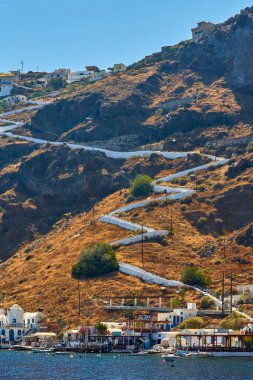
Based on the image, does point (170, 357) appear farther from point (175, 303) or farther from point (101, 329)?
point (175, 303)

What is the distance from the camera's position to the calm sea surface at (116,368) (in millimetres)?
112831

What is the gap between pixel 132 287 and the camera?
6112 inches

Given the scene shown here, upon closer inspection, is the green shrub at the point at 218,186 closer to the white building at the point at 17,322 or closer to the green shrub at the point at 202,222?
the green shrub at the point at 202,222

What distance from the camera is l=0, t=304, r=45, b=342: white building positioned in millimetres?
152625

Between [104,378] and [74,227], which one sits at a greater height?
[74,227]

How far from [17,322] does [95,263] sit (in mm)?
13897

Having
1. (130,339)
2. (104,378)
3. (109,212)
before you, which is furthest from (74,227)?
(104,378)

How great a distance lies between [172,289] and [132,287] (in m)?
5.57

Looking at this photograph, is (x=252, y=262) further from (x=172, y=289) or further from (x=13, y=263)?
(x=13, y=263)

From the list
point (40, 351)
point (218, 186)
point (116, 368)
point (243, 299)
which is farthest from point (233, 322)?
point (218, 186)

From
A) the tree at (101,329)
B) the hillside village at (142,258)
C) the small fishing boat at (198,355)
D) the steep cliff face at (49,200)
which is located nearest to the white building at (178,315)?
the hillside village at (142,258)

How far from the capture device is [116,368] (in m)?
121

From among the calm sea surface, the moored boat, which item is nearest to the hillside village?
the moored boat

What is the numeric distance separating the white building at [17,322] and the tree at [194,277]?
19.9m
